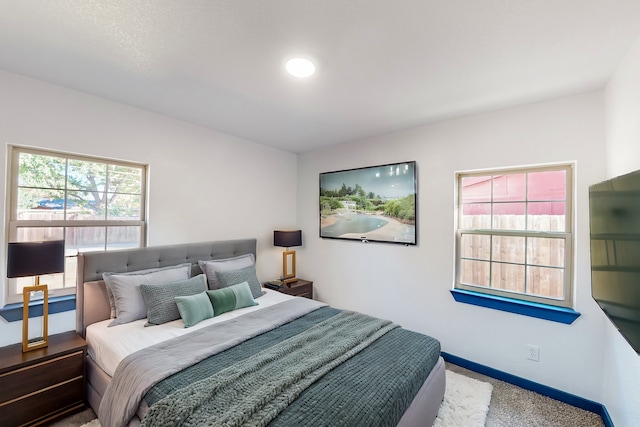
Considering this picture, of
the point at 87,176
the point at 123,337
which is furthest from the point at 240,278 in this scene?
the point at 87,176

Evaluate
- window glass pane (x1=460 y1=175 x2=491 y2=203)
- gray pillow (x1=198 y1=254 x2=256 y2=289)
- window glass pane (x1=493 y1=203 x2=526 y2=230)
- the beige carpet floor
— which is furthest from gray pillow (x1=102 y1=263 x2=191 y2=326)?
window glass pane (x1=493 y1=203 x2=526 y2=230)

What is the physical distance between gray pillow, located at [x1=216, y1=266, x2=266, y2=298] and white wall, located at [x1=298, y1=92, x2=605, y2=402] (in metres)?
1.15

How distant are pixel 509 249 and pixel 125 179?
12.3ft

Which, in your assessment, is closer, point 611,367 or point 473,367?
point 611,367

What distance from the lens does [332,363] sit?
1644 millimetres

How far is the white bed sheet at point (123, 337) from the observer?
1.81 meters

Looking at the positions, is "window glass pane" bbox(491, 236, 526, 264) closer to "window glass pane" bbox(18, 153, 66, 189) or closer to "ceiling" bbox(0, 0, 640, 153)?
"ceiling" bbox(0, 0, 640, 153)

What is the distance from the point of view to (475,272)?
2.73m

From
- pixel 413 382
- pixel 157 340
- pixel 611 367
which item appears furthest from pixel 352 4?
pixel 611 367

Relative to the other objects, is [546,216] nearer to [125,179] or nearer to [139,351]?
[139,351]

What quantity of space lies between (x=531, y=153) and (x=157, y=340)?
3321mm

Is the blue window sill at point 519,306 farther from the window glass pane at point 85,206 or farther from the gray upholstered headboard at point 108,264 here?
the window glass pane at point 85,206

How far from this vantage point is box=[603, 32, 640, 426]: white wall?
1.51 meters

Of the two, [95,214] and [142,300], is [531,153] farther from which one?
[95,214]
